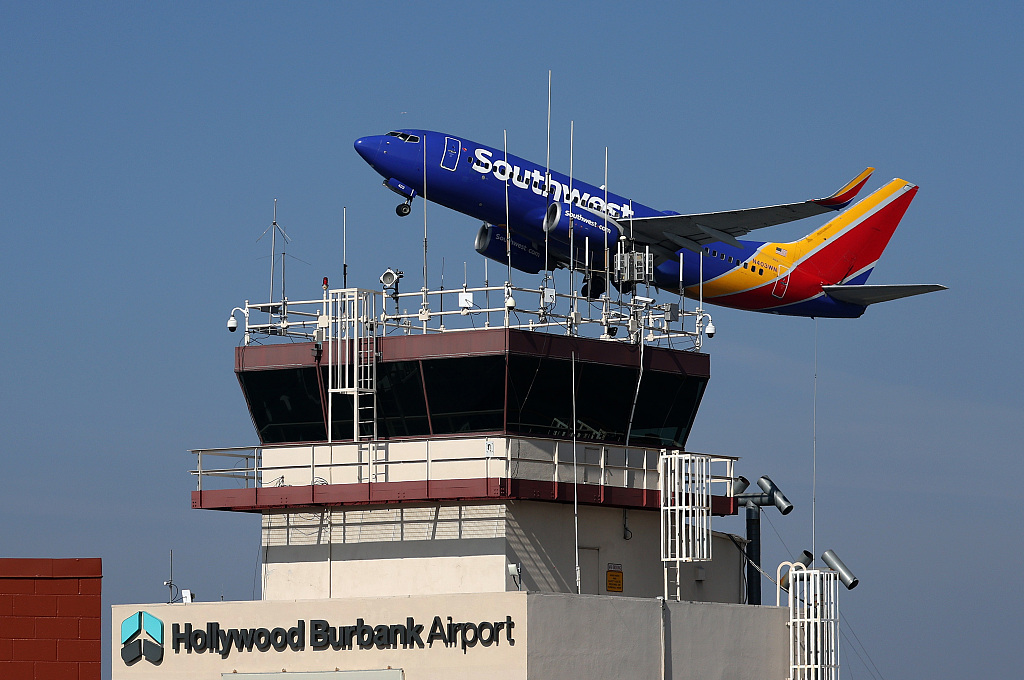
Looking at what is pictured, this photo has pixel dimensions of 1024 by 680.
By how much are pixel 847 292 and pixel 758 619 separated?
87.3 ft

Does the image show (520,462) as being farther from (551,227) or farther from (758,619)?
(551,227)

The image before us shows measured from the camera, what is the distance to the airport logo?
26.2m

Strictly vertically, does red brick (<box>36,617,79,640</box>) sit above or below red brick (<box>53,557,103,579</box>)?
below

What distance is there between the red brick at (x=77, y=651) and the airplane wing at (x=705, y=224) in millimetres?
20263

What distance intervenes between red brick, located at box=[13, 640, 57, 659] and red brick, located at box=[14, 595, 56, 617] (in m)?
0.49

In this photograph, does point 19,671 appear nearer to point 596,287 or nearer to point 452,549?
point 452,549

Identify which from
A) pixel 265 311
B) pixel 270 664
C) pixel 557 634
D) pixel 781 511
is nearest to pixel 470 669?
pixel 557 634

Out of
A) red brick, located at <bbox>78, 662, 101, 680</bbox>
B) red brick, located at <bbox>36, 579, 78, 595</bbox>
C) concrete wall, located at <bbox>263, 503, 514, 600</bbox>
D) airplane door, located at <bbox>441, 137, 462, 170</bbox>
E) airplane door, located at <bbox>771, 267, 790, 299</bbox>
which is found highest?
airplane door, located at <bbox>441, 137, 462, 170</bbox>

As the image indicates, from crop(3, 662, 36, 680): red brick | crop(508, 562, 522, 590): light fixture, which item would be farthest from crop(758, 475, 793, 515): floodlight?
crop(3, 662, 36, 680): red brick

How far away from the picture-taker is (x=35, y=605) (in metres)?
28.5

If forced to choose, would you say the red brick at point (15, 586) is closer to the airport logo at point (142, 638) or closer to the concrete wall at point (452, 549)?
the airport logo at point (142, 638)

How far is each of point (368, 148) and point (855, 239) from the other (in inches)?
794

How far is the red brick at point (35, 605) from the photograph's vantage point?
28422mm

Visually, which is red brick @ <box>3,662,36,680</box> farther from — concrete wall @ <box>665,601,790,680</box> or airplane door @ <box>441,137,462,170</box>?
airplane door @ <box>441,137,462,170</box>
